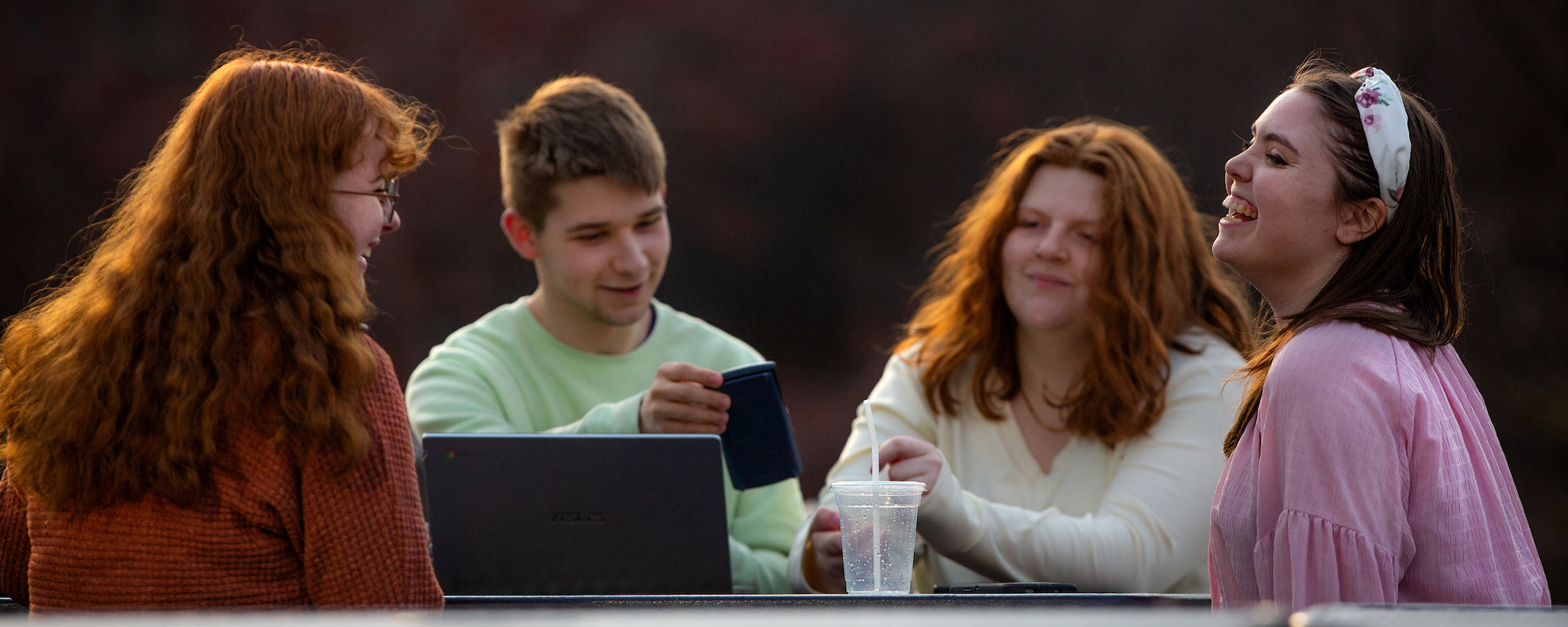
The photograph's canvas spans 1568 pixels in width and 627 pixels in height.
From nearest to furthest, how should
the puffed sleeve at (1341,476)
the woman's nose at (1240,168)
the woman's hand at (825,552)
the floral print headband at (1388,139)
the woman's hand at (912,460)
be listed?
the puffed sleeve at (1341,476), the floral print headband at (1388,139), the woman's nose at (1240,168), the woman's hand at (912,460), the woman's hand at (825,552)

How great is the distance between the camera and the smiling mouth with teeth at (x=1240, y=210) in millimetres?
1412

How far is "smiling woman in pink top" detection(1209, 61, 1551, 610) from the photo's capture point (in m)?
1.14

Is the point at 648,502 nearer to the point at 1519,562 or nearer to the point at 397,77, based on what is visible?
the point at 1519,562

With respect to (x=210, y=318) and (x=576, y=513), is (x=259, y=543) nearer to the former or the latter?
(x=210, y=318)

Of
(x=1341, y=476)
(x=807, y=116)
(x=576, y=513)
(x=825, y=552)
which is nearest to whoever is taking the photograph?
(x=1341, y=476)

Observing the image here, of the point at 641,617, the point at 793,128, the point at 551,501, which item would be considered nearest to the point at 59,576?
the point at 551,501

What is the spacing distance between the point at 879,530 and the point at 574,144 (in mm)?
1158

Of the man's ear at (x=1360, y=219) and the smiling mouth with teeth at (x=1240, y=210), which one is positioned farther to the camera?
the smiling mouth with teeth at (x=1240, y=210)

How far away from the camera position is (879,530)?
1516 millimetres

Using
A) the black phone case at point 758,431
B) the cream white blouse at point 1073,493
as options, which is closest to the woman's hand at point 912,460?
the cream white blouse at point 1073,493

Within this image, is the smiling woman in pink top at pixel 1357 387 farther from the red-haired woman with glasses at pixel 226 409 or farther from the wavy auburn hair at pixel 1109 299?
the red-haired woman with glasses at pixel 226 409

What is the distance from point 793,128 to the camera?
16.6 feet

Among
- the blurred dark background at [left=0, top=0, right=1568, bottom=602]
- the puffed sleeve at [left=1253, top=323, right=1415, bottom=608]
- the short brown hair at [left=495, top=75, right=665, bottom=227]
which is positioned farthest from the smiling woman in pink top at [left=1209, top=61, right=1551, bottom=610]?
the blurred dark background at [left=0, top=0, right=1568, bottom=602]

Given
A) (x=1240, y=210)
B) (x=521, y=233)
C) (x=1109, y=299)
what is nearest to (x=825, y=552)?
(x=1109, y=299)
